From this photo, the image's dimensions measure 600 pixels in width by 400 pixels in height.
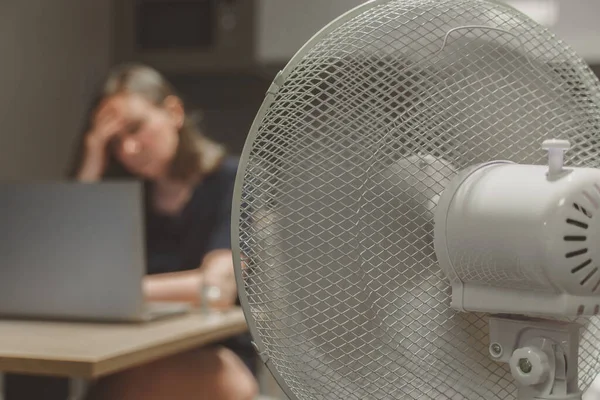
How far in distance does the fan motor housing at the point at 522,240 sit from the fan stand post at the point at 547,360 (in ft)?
0.11

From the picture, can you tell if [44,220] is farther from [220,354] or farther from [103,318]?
[220,354]

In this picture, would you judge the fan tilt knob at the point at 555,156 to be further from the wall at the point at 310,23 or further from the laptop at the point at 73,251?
the wall at the point at 310,23

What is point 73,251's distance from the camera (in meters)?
1.56

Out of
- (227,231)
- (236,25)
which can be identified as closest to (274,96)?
(227,231)

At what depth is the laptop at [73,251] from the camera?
5.02ft

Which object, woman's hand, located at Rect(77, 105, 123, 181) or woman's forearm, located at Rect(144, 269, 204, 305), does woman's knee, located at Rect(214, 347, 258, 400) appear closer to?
woman's forearm, located at Rect(144, 269, 204, 305)

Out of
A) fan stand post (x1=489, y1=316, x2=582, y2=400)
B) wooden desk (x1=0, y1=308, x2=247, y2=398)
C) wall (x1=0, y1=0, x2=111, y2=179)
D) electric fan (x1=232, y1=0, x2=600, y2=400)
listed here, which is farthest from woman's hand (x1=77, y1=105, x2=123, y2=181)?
fan stand post (x1=489, y1=316, x2=582, y2=400)

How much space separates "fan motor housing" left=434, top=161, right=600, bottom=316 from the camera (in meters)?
0.65

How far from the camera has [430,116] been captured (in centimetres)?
77

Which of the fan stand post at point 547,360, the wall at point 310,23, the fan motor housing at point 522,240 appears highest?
the fan motor housing at point 522,240

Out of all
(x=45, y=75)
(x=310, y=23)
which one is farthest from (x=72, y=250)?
(x=45, y=75)

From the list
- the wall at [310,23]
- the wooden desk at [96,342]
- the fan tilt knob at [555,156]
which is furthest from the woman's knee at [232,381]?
the wall at [310,23]

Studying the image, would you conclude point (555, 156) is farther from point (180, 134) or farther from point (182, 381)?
point (180, 134)

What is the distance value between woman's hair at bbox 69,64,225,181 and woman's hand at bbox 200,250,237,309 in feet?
1.18
